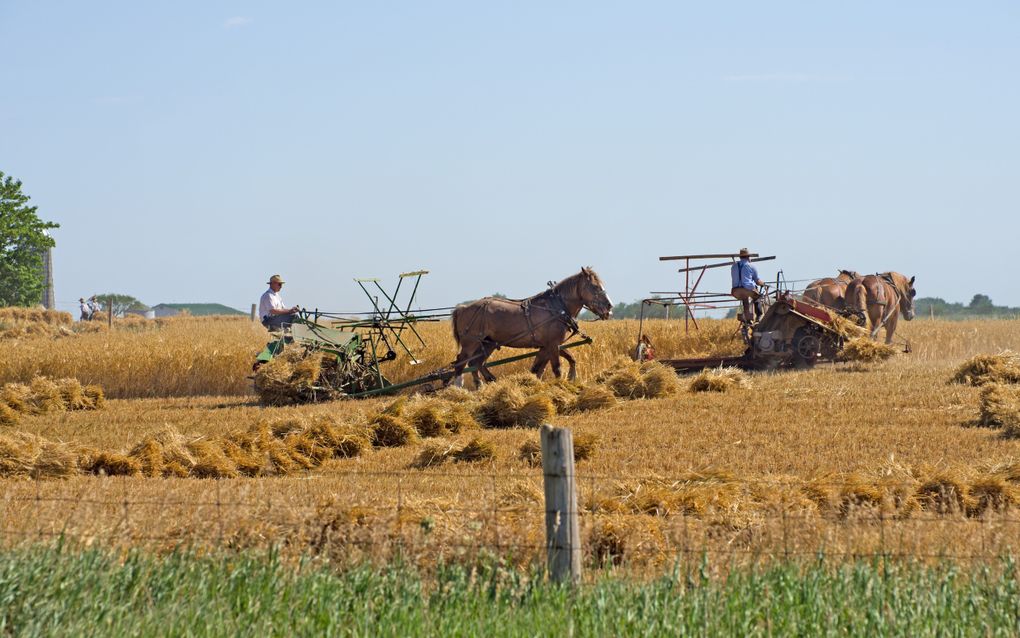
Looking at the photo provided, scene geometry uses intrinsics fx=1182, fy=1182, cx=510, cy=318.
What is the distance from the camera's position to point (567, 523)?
6184 millimetres

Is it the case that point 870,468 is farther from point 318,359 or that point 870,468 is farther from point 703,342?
point 703,342

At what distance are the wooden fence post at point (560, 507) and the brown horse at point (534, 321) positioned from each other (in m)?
12.2

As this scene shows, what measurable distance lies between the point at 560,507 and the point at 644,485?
10.7 feet

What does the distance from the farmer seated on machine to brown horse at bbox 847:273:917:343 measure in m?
9.90

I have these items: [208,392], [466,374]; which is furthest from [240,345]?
[466,374]

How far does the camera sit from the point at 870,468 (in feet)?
34.4

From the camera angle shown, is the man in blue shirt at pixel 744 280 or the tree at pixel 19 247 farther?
the tree at pixel 19 247

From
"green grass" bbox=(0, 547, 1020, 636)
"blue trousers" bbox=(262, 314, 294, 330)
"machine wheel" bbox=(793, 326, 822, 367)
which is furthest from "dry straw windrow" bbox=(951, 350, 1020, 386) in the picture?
"green grass" bbox=(0, 547, 1020, 636)

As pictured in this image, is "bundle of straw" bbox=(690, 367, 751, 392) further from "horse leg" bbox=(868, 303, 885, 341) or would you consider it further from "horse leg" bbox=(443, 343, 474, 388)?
"horse leg" bbox=(868, 303, 885, 341)

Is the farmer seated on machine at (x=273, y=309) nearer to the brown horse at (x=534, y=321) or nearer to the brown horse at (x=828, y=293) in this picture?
the brown horse at (x=534, y=321)

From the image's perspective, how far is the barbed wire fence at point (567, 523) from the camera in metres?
6.73

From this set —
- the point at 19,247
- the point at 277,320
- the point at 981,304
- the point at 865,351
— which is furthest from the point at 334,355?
the point at 981,304

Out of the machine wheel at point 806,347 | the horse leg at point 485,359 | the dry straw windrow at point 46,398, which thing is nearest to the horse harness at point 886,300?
the machine wheel at point 806,347

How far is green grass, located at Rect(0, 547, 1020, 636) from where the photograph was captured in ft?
18.7
